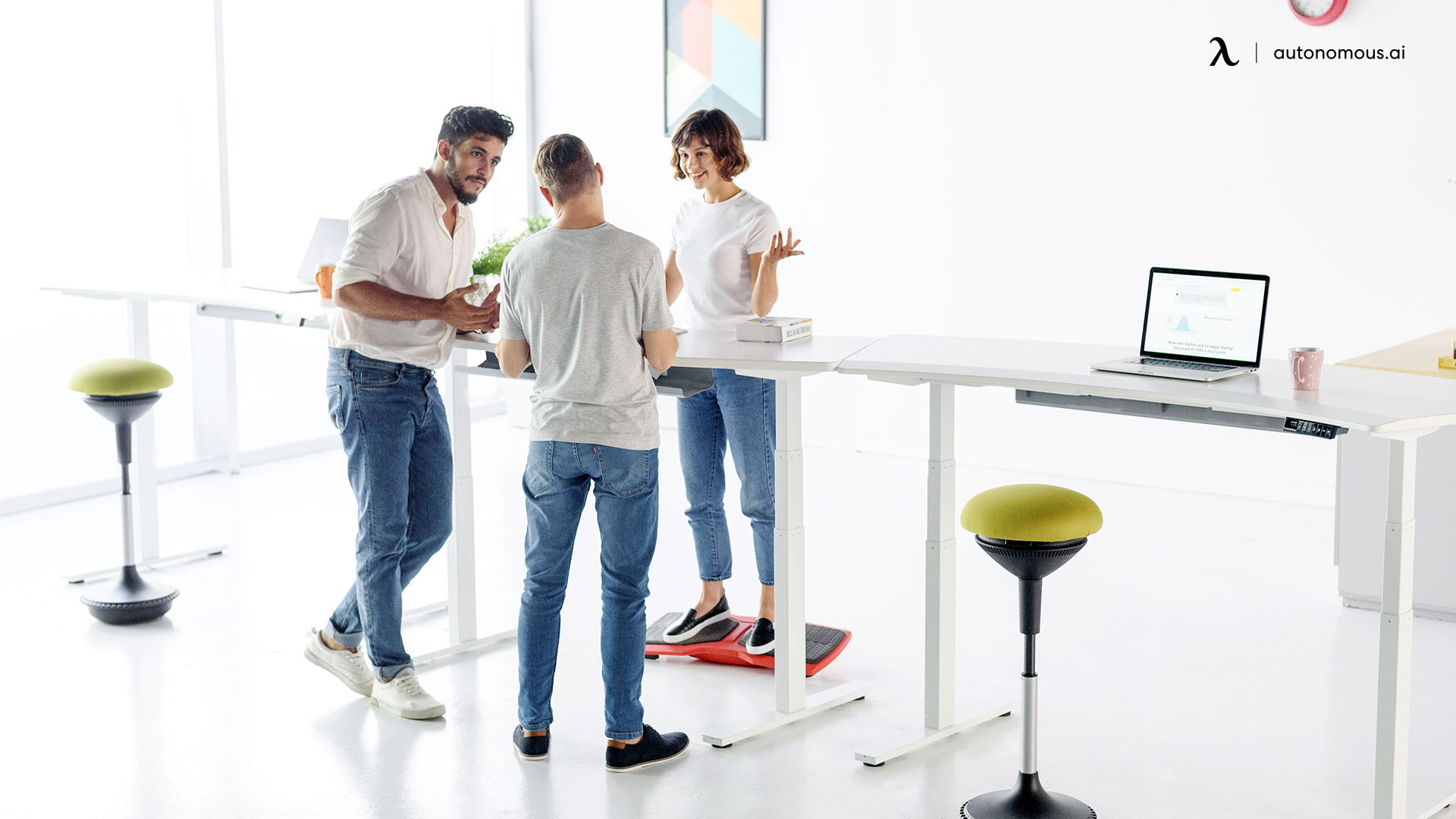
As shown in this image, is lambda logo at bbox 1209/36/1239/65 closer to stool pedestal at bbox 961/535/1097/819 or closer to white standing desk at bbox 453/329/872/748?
white standing desk at bbox 453/329/872/748

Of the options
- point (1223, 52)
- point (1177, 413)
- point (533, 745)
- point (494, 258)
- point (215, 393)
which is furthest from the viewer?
point (215, 393)

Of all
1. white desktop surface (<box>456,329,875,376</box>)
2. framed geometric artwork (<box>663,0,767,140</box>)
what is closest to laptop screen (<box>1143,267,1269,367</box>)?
white desktop surface (<box>456,329,875,376</box>)

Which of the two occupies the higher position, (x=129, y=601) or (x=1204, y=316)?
(x=1204, y=316)

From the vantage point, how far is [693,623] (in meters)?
4.11

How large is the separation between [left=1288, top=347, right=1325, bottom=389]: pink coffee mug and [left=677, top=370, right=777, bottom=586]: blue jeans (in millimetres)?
1370

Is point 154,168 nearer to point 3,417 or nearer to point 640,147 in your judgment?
point 3,417

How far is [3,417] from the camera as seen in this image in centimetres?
576

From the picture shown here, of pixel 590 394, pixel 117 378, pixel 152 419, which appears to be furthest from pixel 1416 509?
pixel 152 419

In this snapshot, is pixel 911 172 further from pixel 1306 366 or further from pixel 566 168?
pixel 1306 366

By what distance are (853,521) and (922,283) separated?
4.77 feet

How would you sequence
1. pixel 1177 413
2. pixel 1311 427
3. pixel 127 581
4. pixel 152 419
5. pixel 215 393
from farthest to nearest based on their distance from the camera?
pixel 215 393
pixel 152 419
pixel 127 581
pixel 1177 413
pixel 1311 427

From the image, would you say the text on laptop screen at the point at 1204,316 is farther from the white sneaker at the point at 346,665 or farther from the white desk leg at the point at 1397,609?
the white sneaker at the point at 346,665

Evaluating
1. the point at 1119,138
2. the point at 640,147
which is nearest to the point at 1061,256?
the point at 1119,138

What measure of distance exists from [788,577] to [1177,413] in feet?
3.39
